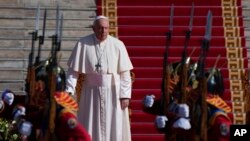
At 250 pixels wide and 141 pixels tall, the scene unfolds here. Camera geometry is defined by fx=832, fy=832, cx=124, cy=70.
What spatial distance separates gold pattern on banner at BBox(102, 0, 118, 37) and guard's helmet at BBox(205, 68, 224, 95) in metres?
6.38

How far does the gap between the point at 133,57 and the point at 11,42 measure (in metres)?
2.34

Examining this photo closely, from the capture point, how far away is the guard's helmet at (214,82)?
950cm

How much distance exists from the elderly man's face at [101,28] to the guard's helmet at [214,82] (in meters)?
1.84

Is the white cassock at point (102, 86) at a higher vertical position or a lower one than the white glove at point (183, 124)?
higher

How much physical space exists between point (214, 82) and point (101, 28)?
2049 millimetres

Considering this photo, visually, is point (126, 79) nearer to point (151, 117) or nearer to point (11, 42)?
point (151, 117)

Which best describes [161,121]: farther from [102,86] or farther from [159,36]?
[159,36]

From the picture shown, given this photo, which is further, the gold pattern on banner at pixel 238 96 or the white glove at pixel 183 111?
the gold pattern on banner at pixel 238 96

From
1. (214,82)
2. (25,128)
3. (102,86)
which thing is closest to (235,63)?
(102,86)

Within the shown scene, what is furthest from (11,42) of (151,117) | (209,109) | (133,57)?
(209,109)

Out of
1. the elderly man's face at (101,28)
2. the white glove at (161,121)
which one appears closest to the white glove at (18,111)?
the white glove at (161,121)

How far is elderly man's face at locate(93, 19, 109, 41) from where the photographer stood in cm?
1085

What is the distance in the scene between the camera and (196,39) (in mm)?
15727

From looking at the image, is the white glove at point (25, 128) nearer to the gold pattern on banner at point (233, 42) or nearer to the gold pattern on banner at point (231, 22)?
the gold pattern on banner at point (233, 42)
